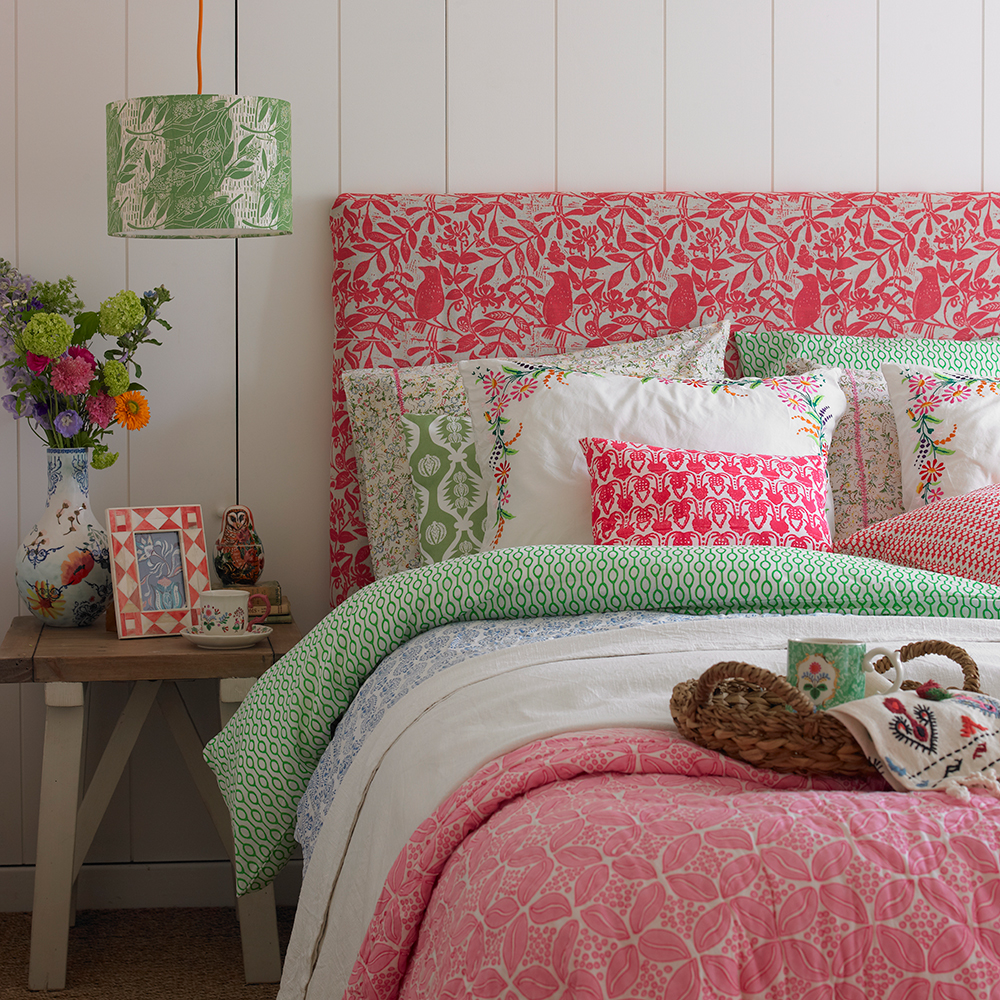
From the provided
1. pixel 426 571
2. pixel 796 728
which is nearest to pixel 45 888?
pixel 426 571

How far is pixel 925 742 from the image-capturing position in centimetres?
88

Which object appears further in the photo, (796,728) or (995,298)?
(995,298)

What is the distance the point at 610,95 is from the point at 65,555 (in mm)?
1571

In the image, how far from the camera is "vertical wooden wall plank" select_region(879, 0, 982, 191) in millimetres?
2584

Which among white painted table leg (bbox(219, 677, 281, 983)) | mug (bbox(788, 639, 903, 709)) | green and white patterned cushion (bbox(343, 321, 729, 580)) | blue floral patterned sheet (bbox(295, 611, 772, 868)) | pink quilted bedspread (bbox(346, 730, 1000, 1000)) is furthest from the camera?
green and white patterned cushion (bbox(343, 321, 729, 580))

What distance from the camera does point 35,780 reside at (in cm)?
245

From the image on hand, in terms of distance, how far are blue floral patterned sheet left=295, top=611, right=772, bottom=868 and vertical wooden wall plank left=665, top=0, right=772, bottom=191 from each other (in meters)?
1.43

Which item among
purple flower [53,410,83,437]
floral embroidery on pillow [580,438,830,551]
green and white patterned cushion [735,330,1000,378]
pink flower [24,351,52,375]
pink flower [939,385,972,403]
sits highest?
green and white patterned cushion [735,330,1000,378]

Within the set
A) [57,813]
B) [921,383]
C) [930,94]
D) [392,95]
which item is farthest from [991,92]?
[57,813]

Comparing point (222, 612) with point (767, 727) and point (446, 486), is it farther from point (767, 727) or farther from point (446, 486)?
point (767, 727)

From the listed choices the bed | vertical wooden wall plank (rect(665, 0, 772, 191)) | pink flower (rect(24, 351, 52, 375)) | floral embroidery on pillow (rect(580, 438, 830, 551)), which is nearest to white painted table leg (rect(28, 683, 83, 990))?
the bed

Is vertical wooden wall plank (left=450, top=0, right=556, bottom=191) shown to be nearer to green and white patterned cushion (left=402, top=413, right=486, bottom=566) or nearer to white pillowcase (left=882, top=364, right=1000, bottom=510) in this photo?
green and white patterned cushion (left=402, top=413, right=486, bottom=566)

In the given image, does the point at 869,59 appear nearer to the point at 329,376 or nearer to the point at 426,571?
the point at 329,376

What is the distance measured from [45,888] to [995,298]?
7.76 ft
